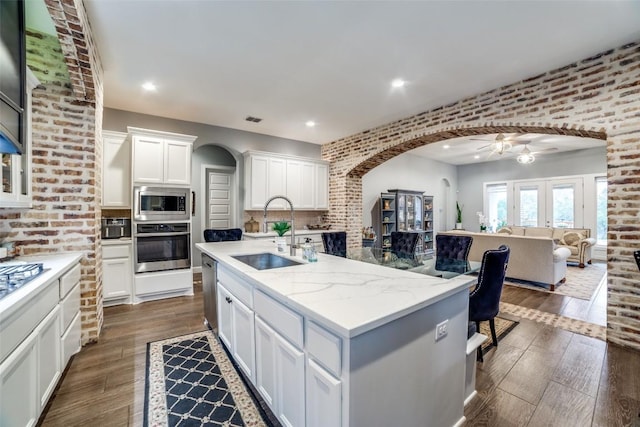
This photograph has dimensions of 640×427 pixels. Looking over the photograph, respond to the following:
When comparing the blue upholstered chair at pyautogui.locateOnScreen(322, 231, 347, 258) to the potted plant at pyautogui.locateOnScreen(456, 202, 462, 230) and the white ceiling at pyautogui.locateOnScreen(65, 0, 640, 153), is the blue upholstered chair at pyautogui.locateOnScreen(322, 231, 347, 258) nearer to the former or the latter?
the white ceiling at pyautogui.locateOnScreen(65, 0, 640, 153)

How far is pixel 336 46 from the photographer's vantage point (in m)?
2.65

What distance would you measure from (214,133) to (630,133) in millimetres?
5390

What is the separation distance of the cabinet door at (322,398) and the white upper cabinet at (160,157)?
12.1ft

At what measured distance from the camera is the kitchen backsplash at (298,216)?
547cm

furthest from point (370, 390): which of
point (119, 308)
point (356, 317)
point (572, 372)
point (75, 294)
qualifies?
point (119, 308)

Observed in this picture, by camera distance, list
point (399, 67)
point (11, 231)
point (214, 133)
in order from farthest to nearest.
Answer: point (214, 133) < point (399, 67) < point (11, 231)

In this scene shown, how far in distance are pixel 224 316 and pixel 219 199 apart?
3.98 m

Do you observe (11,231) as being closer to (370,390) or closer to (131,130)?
(131,130)

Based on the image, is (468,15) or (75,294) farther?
(75,294)

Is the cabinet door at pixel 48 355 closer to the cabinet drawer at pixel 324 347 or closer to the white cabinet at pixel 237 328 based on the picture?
the white cabinet at pixel 237 328

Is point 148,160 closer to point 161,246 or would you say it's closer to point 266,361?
point 161,246

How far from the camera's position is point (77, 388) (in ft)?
6.78

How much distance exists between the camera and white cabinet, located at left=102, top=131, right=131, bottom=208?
383cm

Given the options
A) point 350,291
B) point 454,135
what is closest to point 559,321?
point 454,135
